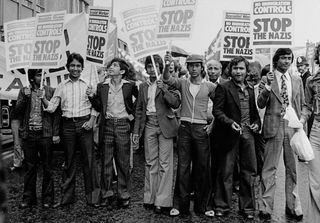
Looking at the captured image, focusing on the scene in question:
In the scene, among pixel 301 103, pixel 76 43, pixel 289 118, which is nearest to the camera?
pixel 289 118

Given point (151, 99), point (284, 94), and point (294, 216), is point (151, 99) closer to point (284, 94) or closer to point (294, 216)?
point (284, 94)

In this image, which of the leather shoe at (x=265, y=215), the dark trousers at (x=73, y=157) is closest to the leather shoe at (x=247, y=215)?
the leather shoe at (x=265, y=215)

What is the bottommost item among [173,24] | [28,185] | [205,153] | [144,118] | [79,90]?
[28,185]

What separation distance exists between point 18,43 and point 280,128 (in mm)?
4299

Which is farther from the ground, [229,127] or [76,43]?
[76,43]

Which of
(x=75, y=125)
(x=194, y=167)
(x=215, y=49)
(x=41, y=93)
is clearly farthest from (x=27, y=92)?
(x=215, y=49)

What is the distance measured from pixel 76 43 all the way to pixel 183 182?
450 cm

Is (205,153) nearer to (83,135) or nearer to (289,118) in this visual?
(289,118)

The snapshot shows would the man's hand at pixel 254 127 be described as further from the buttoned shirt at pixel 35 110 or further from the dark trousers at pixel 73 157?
the buttoned shirt at pixel 35 110

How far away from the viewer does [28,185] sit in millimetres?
6012

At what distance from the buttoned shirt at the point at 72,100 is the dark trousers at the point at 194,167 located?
1.37 m

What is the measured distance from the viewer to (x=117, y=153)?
6.18m

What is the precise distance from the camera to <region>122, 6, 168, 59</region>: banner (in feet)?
20.7

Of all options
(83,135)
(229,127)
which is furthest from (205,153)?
(83,135)
